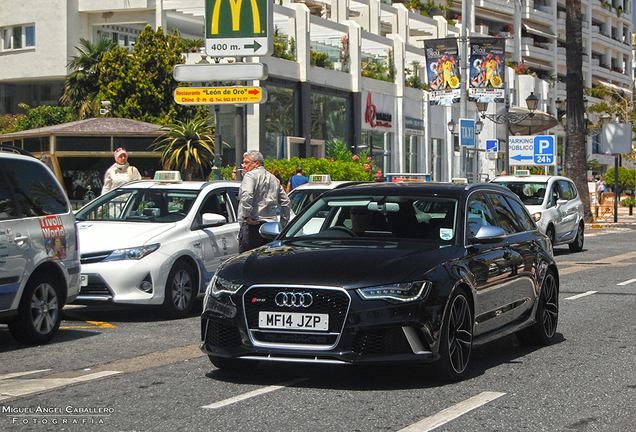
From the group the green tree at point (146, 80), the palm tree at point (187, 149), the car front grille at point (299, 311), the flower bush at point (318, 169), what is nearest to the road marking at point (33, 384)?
the car front grille at point (299, 311)

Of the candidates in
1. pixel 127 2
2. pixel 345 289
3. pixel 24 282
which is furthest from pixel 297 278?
pixel 127 2

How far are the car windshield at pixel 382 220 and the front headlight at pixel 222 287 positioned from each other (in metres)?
1.05

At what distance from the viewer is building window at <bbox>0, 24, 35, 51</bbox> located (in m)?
44.7

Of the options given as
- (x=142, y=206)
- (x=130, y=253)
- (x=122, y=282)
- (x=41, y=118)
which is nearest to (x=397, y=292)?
(x=122, y=282)

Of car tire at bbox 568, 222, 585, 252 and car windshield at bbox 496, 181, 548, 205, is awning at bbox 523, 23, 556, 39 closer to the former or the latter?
car tire at bbox 568, 222, 585, 252

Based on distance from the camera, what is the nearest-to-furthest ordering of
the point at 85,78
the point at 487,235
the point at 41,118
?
the point at 487,235, the point at 85,78, the point at 41,118

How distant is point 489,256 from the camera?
24.4 feet

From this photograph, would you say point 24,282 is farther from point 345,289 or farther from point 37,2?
point 37,2

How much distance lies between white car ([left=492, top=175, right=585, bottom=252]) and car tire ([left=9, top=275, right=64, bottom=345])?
12.9 m

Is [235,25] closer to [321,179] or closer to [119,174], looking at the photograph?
[321,179]

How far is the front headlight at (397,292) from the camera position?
244 inches

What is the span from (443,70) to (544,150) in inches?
378

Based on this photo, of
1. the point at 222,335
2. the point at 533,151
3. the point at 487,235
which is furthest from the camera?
the point at 533,151

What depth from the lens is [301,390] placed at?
6.43m
